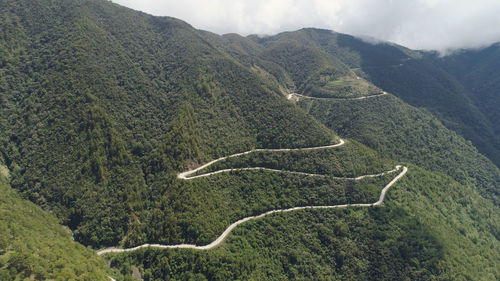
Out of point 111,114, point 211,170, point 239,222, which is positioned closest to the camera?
point 239,222

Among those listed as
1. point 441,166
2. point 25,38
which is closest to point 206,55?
point 25,38

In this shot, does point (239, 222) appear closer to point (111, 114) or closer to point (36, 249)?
point (36, 249)

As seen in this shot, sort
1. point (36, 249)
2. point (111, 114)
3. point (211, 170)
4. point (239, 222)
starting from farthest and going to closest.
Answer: point (111, 114)
point (211, 170)
point (239, 222)
point (36, 249)

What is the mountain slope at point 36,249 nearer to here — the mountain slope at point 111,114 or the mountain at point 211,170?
the mountain at point 211,170

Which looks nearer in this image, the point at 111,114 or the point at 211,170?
the point at 211,170

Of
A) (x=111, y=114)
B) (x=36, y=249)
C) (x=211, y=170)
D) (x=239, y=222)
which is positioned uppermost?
(x=111, y=114)

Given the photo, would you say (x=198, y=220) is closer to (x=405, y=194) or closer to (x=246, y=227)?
(x=246, y=227)

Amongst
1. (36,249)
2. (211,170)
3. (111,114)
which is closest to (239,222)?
(211,170)

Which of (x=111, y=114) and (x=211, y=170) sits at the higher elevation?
(x=111, y=114)

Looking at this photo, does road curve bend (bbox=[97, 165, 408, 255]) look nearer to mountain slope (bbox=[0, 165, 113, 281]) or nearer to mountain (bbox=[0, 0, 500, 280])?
mountain (bbox=[0, 0, 500, 280])
